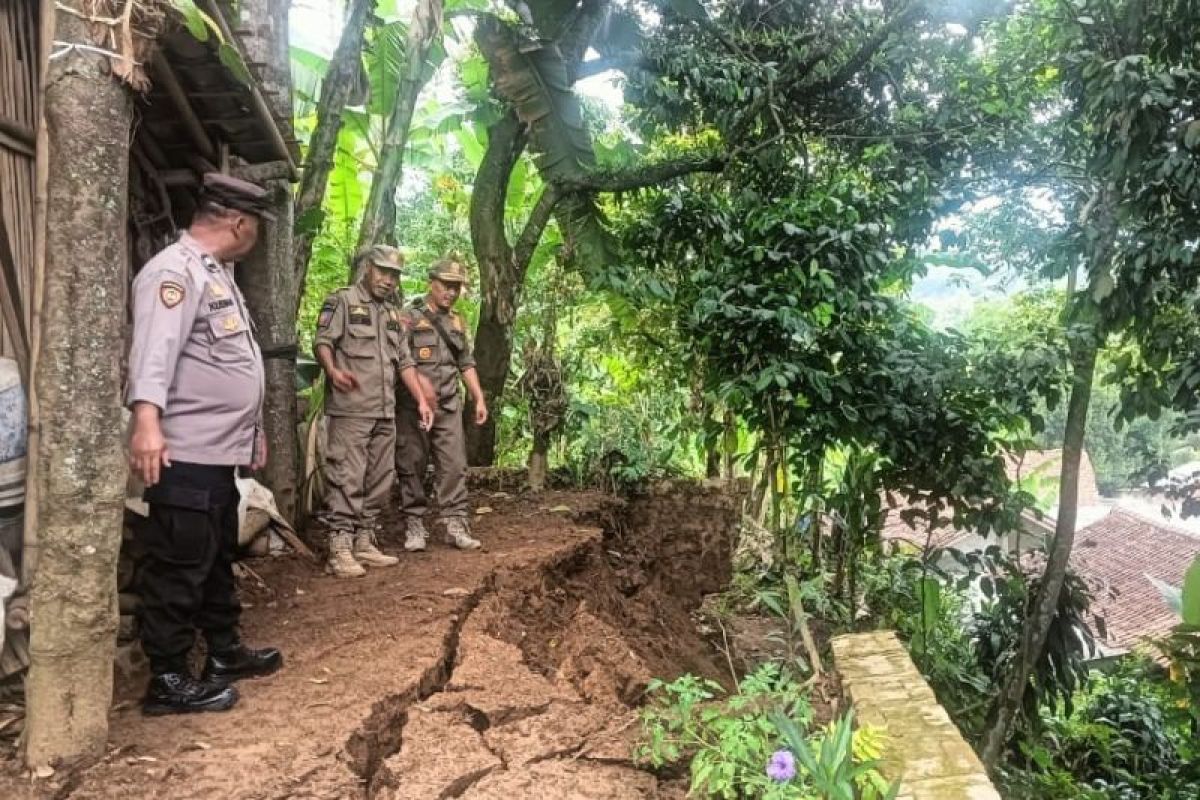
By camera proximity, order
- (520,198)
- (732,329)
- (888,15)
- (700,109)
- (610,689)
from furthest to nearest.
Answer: (520,198) < (700,109) < (888,15) < (732,329) < (610,689)

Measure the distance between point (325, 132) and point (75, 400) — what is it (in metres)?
3.61

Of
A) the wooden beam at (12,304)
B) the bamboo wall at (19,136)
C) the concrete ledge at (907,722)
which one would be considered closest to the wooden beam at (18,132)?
the bamboo wall at (19,136)

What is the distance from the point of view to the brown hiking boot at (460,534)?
4973 mm

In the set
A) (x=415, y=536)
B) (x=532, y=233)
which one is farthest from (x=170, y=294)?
(x=532, y=233)

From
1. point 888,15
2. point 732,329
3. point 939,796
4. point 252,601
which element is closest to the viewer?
point 939,796

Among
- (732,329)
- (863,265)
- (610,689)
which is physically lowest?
(610,689)

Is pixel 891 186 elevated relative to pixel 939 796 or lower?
elevated

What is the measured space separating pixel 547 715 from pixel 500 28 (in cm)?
522

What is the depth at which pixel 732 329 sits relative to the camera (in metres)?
5.16

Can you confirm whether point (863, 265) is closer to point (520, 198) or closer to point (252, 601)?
point (252, 601)

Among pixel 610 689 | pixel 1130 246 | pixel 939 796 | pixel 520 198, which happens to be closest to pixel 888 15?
pixel 1130 246

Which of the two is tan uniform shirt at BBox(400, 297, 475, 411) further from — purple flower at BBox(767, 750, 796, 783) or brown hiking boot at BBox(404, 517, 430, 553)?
purple flower at BBox(767, 750, 796, 783)

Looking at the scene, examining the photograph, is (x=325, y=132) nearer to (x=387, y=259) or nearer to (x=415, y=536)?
(x=387, y=259)

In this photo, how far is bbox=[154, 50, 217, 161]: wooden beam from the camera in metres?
3.21
